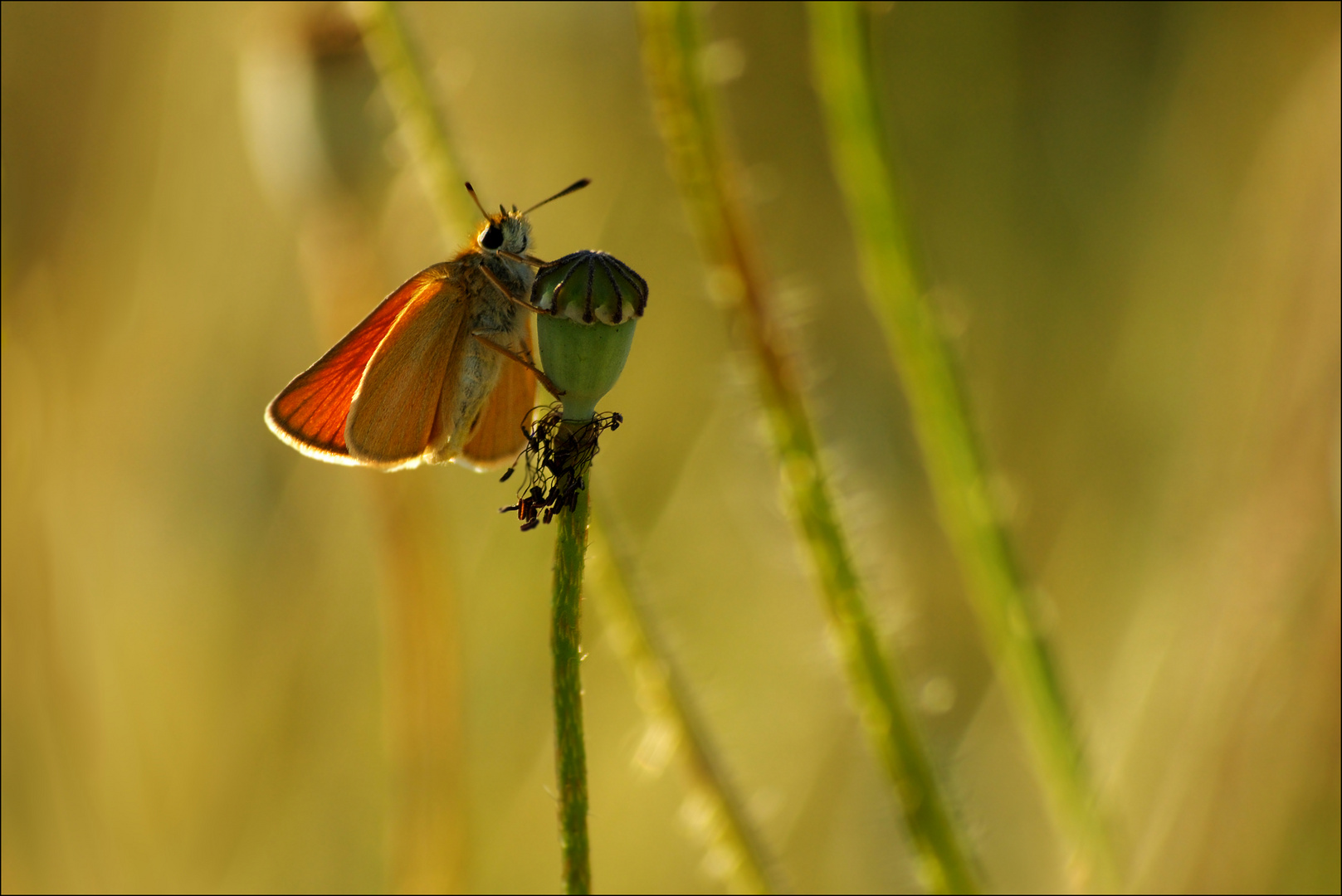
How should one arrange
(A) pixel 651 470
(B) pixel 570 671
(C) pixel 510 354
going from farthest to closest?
(A) pixel 651 470, (C) pixel 510 354, (B) pixel 570 671

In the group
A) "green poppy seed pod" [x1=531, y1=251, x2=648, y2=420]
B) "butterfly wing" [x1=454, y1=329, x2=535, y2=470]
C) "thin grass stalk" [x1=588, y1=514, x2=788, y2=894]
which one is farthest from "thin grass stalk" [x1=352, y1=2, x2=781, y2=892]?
"green poppy seed pod" [x1=531, y1=251, x2=648, y2=420]

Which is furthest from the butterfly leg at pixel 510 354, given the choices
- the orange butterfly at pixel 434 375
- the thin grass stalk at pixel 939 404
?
the thin grass stalk at pixel 939 404

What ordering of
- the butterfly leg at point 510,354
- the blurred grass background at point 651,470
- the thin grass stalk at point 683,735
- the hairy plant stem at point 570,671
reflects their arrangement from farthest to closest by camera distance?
1. the blurred grass background at point 651,470
2. the thin grass stalk at point 683,735
3. the butterfly leg at point 510,354
4. the hairy plant stem at point 570,671

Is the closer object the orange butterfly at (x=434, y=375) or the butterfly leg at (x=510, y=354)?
the butterfly leg at (x=510, y=354)

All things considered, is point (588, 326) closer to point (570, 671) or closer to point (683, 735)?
point (570, 671)

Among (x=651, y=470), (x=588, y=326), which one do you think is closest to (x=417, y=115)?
(x=588, y=326)

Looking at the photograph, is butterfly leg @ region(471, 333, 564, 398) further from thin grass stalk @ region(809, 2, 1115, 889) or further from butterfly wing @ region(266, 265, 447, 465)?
thin grass stalk @ region(809, 2, 1115, 889)

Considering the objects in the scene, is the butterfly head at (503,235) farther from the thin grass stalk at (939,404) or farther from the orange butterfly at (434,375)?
the thin grass stalk at (939,404)

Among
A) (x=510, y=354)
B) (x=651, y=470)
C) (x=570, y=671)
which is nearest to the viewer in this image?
(x=570, y=671)
